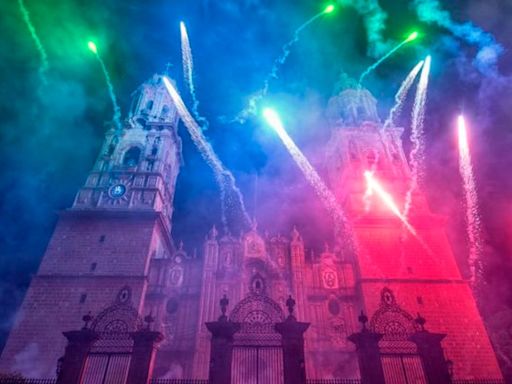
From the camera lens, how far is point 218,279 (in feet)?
85.8

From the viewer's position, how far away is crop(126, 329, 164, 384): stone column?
482 inches

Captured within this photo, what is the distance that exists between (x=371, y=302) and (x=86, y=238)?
23104mm

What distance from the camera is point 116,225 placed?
28109 millimetres

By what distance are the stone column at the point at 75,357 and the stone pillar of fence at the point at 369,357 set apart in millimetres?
10261

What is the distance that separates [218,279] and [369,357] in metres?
15.4

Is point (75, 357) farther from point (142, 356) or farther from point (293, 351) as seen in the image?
point (293, 351)

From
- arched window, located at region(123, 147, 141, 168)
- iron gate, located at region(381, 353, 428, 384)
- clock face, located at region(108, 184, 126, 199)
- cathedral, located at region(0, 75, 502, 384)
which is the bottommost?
iron gate, located at region(381, 353, 428, 384)

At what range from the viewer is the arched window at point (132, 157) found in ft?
108

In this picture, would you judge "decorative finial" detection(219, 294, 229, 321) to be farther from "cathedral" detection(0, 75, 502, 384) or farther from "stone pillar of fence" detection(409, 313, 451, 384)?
"stone pillar of fence" detection(409, 313, 451, 384)

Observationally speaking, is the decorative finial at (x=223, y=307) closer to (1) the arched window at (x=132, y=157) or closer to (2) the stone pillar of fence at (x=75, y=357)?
(2) the stone pillar of fence at (x=75, y=357)

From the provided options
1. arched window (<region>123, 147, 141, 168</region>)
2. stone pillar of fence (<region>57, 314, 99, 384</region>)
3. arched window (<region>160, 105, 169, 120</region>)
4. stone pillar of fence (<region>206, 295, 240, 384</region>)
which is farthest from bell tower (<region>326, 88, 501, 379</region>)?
arched window (<region>123, 147, 141, 168</region>)

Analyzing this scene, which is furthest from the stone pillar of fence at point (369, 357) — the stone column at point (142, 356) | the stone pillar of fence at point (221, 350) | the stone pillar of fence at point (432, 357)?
the stone column at point (142, 356)

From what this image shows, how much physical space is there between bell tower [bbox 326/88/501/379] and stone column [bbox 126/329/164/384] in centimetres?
1107

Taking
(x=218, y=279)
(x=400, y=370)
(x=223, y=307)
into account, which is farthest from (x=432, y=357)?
(x=218, y=279)
